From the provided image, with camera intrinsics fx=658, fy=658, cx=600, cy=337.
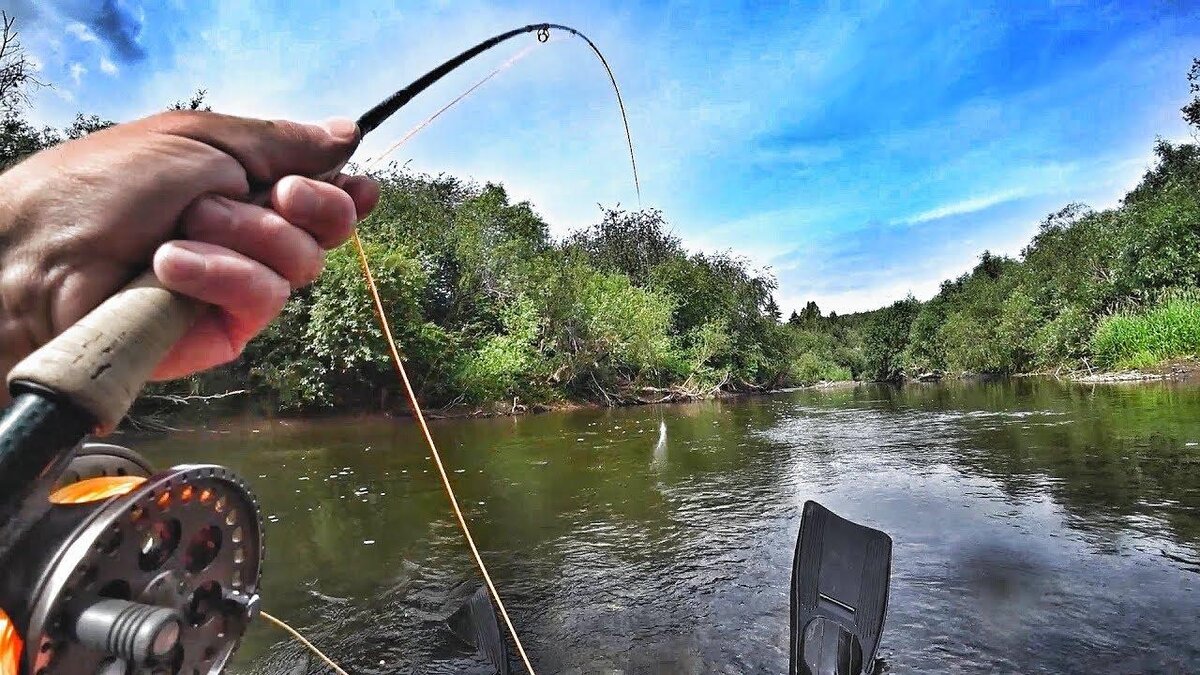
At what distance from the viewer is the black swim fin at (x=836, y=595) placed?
10.7 ft

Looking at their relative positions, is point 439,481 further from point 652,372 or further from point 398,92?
point 652,372

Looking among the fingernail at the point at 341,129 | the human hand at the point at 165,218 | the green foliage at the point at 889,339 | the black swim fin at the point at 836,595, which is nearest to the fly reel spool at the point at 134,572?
the human hand at the point at 165,218

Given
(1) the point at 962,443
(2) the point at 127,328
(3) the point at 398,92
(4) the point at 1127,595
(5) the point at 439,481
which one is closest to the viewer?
(2) the point at 127,328

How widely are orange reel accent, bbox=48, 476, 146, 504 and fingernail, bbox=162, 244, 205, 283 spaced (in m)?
0.41

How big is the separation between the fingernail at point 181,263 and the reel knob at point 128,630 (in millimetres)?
496

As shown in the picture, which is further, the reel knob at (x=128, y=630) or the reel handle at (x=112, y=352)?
the reel knob at (x=128, y=630)

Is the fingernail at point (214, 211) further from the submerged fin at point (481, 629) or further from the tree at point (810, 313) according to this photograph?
the tree at point (810, 313)

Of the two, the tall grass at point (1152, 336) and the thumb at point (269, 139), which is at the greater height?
the tall grass at point (1152, 336)

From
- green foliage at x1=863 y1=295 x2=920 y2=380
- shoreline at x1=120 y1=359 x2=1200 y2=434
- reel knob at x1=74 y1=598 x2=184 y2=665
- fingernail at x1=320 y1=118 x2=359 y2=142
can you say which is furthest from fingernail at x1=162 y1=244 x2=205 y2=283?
green foliage at x1=863 y1=295 x2=920 y2=380

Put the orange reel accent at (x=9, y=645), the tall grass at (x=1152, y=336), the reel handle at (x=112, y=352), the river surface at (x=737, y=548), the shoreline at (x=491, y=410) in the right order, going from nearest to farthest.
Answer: the reel handle at (x=112, y=352) → the orange reel accent at (x=9, y=645) → the river surface at (x=737, y=548) → the shoreline at (x=491, y=410) → the tall grass at (x=1152, y=336)

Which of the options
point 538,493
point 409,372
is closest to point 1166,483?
point 538,493

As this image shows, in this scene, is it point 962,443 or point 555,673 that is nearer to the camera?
point 555,673

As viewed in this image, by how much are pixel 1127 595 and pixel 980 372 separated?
45.8 m

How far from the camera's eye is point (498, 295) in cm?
2556
